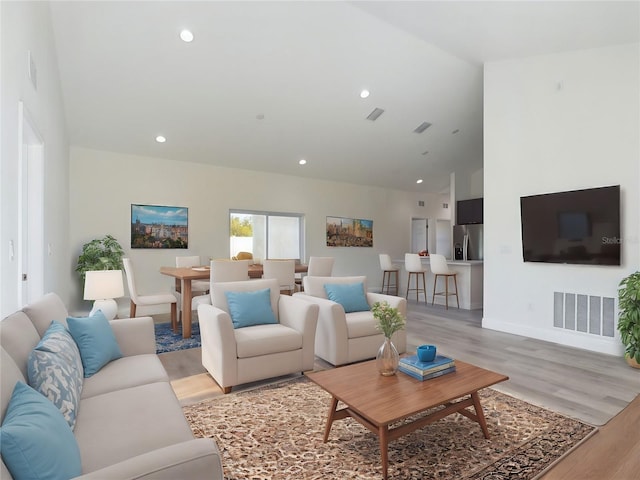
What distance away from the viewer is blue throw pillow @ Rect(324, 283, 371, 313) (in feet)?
12.8

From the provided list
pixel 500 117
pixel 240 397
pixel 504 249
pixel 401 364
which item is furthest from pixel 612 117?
pixel 240 397

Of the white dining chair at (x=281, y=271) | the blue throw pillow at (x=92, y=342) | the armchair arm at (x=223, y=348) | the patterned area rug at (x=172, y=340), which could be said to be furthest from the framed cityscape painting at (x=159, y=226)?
the blue throw pillow at (x=92, y=342)

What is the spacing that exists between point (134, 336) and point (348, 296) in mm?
2129

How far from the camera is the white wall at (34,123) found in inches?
88.6

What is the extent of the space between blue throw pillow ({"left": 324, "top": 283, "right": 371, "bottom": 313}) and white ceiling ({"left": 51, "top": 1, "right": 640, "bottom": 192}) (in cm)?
318

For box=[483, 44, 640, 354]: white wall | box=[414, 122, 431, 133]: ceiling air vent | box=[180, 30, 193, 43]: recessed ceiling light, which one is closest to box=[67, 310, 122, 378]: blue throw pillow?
box=[180, 30, 193, 43]: recessed ceiling light

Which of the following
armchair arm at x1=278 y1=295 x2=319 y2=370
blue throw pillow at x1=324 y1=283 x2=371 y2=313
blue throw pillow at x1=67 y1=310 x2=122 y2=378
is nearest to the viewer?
blue throw pillow at x1=67 y1=310 x2=122 y2=378

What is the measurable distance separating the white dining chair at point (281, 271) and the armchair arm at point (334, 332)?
1.89m

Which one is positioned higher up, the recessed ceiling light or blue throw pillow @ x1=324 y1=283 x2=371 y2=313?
the recessed ceiling light

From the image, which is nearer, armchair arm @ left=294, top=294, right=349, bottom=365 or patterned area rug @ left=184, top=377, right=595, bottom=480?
patterned area rug @ left=184, top=377, right=595, bottom=480

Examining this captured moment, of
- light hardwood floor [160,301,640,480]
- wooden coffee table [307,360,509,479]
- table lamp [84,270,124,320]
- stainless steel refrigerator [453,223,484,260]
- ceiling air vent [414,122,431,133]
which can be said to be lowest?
light hardwood floor [160,301,640,480]

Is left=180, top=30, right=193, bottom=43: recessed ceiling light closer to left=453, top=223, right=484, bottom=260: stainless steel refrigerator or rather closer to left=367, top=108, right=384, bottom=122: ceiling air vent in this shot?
left=367, top=108, right=384, bottom=122: ceiling air vent

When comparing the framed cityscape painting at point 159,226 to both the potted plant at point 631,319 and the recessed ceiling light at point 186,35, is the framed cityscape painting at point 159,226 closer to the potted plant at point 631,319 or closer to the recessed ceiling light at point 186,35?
the recessed ceiling light at point 186,35

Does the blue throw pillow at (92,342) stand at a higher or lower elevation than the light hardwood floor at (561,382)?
higher
